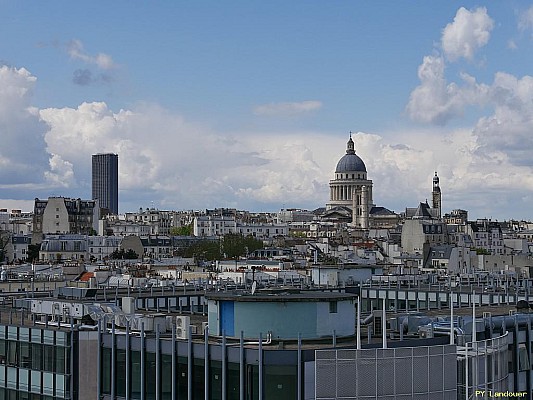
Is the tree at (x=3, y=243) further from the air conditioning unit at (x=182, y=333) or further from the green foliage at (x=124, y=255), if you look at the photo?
the air conditioning unit at (x=182, y=333)

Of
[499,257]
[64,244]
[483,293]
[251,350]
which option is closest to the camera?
[251,350]

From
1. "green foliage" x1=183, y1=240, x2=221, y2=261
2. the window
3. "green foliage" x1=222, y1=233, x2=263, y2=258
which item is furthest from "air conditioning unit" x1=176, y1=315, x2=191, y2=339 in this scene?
"green foliage" x1=222, y1=233, x2=263, y2=258

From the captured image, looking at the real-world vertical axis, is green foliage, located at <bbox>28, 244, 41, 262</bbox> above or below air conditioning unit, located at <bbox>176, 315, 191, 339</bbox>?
above

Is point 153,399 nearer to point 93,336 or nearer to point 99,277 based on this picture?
point 93,336

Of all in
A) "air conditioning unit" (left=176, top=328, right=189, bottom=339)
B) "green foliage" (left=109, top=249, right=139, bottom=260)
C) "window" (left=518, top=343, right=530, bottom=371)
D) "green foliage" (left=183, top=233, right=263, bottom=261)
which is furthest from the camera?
"green foliage" (left=183, top=233, right=263, bottom=261)

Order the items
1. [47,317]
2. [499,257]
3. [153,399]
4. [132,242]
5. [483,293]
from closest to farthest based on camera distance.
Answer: [153,399] → [47,317] → [483,293] → [499,257] → [132,242]

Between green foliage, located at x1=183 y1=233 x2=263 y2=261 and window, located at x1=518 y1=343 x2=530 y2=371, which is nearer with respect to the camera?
window, located at x1=518 y1=343 x2=530 y2=371

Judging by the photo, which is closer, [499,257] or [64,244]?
[499,257]

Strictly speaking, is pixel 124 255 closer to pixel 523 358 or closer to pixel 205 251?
pixel 205 251

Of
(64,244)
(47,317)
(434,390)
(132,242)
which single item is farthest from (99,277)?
(132,242)

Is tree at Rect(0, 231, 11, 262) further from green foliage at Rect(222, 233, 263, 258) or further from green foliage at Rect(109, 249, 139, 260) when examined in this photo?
green foliage at Rect(222, 233, 263, 258)

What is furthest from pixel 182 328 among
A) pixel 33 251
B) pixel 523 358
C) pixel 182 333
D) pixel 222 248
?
pixel 222 248

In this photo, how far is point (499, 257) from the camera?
120 m

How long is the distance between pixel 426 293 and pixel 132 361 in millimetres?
31489
